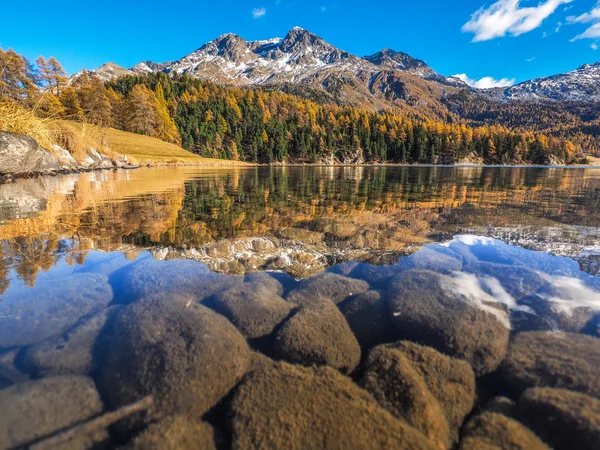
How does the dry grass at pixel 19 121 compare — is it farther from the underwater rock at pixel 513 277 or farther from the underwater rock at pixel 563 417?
the underwater rock at pixel 563 417

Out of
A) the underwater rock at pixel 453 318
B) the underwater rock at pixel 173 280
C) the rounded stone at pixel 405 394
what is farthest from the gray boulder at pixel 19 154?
the rounded stone at pixel 405 394

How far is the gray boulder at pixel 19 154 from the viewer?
46.0 feet

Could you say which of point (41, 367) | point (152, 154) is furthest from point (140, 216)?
point (152, 154)

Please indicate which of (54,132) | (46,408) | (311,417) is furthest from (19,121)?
(311,417)

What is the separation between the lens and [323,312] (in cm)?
309

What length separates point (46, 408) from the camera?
1.92 m

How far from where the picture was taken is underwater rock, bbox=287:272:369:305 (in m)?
3.57

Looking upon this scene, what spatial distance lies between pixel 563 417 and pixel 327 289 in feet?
7.64

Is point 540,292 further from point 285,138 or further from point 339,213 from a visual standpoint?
point 285,138

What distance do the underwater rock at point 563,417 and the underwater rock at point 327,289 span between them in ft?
6.26

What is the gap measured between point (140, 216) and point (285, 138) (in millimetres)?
112590

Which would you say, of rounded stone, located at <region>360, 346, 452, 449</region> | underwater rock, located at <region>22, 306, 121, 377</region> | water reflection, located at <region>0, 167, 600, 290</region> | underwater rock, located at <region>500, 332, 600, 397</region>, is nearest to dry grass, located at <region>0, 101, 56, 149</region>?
water reflection, located at <region>0, 167, 600, 290</region>

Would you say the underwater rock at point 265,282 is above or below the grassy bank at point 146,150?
below

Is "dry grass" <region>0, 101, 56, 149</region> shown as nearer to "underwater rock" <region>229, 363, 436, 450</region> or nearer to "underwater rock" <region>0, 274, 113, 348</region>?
"underwater rock" <region>0, 274, 113, 348</region>
